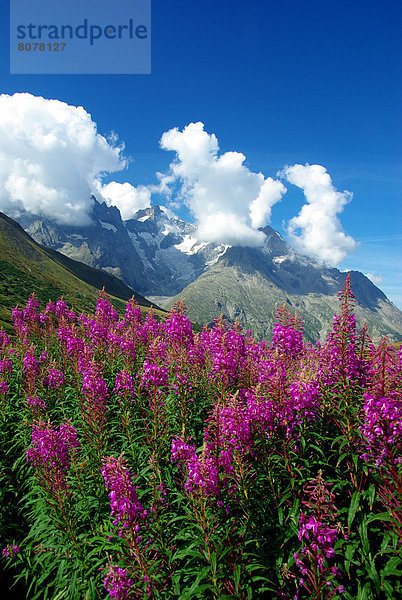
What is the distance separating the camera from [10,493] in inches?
391

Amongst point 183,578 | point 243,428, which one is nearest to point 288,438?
point 243,428

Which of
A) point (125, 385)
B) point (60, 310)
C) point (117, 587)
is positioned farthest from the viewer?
point (60, 310)

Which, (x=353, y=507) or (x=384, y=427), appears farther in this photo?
(x=353, y=507)

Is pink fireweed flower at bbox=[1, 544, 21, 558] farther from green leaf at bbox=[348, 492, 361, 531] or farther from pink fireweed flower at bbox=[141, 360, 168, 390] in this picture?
green leaf at bbox=[348, 492, 361, 531]

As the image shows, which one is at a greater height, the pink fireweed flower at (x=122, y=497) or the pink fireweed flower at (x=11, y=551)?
the pink fireweed flower at (x=122, y=497)

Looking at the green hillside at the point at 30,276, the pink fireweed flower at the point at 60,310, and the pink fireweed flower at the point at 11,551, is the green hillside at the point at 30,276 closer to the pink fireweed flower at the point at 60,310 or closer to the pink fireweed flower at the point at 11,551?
the pink fireweed flower at the point at 60,310

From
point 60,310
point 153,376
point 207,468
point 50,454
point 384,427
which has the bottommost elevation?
point 50,454

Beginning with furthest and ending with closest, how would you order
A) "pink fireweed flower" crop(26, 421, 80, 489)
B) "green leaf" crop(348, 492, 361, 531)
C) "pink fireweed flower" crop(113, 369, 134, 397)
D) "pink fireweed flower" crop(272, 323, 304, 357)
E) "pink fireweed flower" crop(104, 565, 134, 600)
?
"pink fireweed flower" crop(272, 323, 304, 357), "pink fireweed flower" crop(113, 369, 134, 397), "pink fireweed flower" crop(26, 421, 80, 489), "green leaf" crop(348, 492, 361, 531), "pink fireweed flower" crop(104, 565, 134, 600)

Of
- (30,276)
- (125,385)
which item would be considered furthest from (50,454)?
(30,276)

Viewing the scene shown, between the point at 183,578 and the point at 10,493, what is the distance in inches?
292

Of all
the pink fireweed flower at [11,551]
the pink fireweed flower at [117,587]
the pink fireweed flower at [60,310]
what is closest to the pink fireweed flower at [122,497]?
the pink fireweed flower at [117,587]

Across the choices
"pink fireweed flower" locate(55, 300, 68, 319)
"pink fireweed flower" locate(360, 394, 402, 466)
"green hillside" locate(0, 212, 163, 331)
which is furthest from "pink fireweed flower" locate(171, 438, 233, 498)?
"green hillside" locate(0, 212, 163, 331)

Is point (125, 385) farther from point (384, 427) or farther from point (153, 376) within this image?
point (384, 427)

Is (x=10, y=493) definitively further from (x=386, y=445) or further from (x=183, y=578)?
(x=386, y=445)
